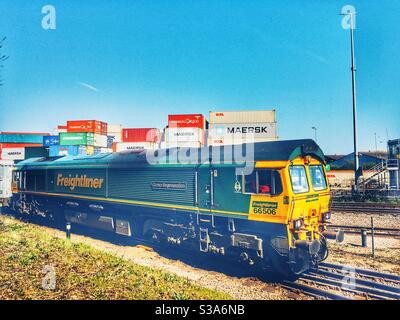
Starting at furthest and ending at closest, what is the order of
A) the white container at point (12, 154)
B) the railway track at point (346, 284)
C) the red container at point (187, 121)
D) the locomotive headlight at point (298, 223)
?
the white container at point (12, 154)
the red container at point (187, 121)
the locomotive headlight at point (298, 223)
the railway track at point (346, 284)

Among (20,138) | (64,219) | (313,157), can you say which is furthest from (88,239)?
(20,138)

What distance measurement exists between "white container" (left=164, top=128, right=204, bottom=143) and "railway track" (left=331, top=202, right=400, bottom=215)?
13040 mm

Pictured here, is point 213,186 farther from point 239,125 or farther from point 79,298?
point 239,125

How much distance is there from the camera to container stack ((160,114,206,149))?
2752 cm

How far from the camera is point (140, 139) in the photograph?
30.1 m

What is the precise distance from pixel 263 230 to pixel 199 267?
2.76 m

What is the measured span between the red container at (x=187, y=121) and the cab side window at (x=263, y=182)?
20.5 metres

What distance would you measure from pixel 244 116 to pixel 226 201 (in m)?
19.9

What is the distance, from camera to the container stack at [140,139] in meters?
29.7
